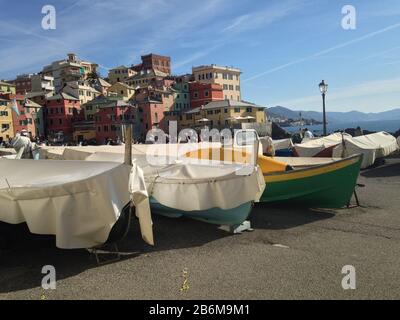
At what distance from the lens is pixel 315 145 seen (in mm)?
21719

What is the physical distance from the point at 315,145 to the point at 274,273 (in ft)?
53.6

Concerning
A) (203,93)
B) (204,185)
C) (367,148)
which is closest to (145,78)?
(203,93)

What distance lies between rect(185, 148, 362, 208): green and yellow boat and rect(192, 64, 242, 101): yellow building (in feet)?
319

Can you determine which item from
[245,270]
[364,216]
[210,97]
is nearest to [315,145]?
[364,216]

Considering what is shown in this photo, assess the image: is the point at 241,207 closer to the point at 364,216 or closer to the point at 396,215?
the point at 364,216

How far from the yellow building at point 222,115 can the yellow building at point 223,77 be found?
20.1 m

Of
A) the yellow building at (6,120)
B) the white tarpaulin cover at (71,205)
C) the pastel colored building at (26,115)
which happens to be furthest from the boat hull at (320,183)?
the yellow building at (6,120)

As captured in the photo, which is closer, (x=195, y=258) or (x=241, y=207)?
(x=195, y=258)

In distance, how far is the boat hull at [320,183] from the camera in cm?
1080

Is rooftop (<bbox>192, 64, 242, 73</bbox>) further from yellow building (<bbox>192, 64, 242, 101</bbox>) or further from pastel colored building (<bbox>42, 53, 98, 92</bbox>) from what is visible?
pastel colored building (<bbox>42, 53, 98, 92</bbox>)

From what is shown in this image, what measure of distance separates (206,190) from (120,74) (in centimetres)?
11683

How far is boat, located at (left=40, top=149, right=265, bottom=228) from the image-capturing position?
8.20 meters
